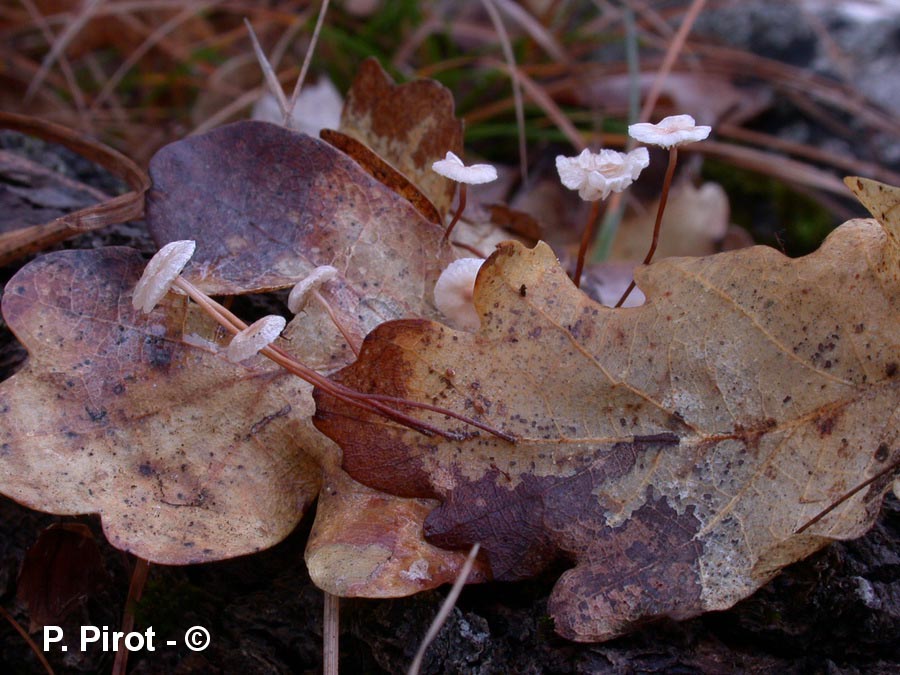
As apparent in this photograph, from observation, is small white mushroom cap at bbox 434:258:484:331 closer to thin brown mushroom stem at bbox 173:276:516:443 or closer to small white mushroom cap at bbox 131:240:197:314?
thin brown mushroom stem at bbox 173:276:516:443

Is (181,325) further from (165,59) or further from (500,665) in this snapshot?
(165,59)

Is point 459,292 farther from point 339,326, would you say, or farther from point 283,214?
point 283,214

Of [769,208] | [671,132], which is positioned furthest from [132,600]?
[769,208]

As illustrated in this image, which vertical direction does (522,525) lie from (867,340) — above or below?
below

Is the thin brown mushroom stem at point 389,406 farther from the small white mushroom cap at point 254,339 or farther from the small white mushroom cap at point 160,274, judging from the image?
the small white mushroom cap at point 160,274

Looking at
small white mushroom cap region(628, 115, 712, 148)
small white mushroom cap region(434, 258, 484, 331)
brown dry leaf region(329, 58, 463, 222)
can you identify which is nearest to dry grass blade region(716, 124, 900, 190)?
brown dry leaf region(329, 58, 463, 222)

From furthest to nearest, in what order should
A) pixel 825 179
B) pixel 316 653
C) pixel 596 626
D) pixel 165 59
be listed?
1. pixel 165 59
2. pixel 825 179
3. pixel 316 653
4. pixel 596 626

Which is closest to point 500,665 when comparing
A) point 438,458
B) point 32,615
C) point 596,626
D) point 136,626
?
point 596,626

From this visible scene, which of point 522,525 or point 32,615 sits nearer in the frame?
point 522,525
